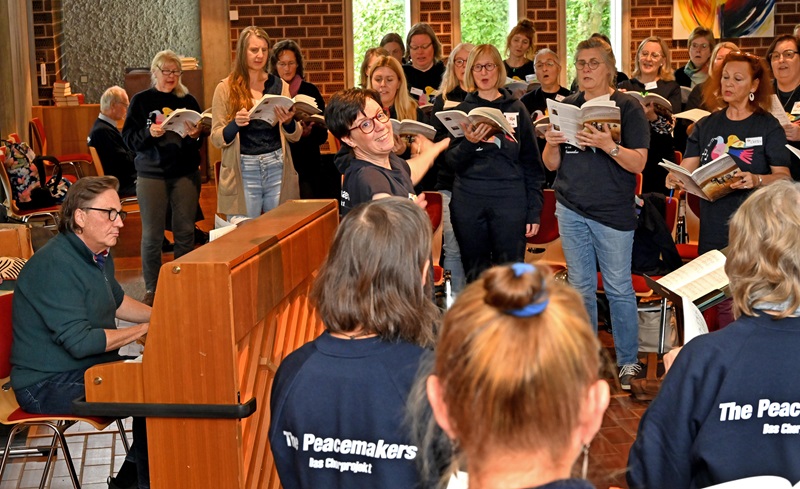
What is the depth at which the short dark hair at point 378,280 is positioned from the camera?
2119 millimetres

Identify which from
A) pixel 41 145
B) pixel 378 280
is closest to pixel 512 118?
pixel 378 280

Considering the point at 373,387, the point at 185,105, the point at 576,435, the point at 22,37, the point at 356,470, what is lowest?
the point at 356,470

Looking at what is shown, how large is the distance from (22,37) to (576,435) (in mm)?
11371

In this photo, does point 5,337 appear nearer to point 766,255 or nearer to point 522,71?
point 766,255

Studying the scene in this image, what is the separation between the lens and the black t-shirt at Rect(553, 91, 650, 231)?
4852 millimetres

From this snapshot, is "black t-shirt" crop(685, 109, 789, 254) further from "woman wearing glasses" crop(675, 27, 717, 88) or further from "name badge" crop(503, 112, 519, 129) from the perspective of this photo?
"woman wearing glasses" crop(675, 27, 717, 88)

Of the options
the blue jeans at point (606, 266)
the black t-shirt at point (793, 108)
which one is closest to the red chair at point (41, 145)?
the blue jeans at point (606, 266)

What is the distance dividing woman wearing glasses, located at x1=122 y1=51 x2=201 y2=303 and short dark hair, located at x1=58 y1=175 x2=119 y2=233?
8.18 ft

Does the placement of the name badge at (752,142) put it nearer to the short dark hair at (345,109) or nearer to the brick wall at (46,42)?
the short dark hair at (345,109)

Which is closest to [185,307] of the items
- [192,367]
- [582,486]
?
[192,367]

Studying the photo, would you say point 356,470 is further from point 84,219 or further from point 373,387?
point 84,219

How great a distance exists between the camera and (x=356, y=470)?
6.75 feet

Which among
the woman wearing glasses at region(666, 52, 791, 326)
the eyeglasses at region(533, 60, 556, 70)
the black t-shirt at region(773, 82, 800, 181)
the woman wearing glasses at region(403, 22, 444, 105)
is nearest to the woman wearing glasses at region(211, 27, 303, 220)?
the woman wearing glasses at region(403, 22, 444, 105)

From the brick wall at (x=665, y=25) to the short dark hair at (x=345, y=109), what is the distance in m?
9.82
